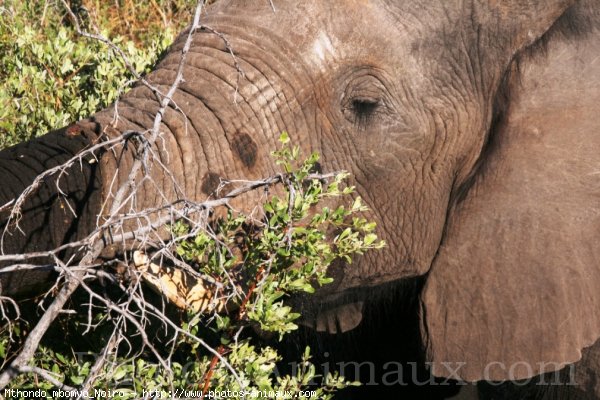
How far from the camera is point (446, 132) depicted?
3.68 m

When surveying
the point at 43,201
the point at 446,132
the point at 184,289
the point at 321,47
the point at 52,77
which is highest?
the point at 52,77

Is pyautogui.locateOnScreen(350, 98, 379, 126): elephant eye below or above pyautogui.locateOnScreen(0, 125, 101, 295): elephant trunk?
above

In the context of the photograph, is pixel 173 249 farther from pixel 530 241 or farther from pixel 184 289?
pixel 530 241

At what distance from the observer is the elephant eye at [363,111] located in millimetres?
3616

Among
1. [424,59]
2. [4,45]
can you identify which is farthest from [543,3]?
[4,45]

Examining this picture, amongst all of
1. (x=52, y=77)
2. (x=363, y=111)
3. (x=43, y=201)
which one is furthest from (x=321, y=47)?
(x=52, y=77)

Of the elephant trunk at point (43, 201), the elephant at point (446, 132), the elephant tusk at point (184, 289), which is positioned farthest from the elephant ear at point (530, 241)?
the elephant trunk at point (43, 201)

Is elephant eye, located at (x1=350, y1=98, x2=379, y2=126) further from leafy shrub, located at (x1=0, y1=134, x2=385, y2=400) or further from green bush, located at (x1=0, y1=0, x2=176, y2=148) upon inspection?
green bush, located at (x1=0, y1=0, x2=176, y2=148)

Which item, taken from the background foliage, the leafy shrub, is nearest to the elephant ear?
the background foliage

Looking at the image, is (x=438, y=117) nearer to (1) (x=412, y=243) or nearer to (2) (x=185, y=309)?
(1) (x=412, y=243)

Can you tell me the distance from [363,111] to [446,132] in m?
0.29

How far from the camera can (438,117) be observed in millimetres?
3666

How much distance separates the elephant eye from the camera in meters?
3.62

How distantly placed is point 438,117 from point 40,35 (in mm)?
2199
